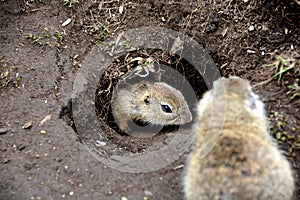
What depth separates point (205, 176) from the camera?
3.74m

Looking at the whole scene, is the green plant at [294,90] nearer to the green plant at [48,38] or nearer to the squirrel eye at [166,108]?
the squirrel eye at [166,108]

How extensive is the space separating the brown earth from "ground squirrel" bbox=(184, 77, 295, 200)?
1.41 ft

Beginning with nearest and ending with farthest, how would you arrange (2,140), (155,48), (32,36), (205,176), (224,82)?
→ (205,176), (224,82), (2,140), (32,36), (155,48)

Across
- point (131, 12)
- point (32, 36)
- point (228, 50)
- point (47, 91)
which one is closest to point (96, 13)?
point (131, 12)

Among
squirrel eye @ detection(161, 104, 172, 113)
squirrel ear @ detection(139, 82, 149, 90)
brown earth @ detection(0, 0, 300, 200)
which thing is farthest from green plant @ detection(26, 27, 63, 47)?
squirrel eye @ detection(161, 104, 172, 113)

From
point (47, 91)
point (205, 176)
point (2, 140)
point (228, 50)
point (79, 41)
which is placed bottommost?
point (2, 140)

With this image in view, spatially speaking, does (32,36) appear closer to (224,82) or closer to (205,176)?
(224,82)

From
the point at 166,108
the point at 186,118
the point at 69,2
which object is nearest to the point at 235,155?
the point at 186,118

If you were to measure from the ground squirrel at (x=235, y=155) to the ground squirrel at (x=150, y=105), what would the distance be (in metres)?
1.39

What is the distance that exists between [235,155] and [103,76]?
2.80m

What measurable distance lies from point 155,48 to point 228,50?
118 centimetres

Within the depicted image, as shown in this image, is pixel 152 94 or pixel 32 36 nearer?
pixel 32 36

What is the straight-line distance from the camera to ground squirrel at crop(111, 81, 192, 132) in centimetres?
592

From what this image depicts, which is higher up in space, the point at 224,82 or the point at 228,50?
the point at 228,50
